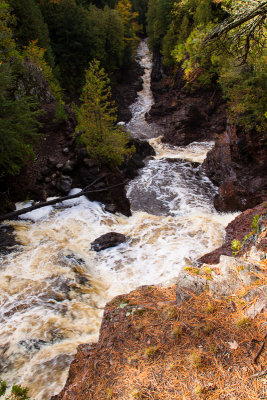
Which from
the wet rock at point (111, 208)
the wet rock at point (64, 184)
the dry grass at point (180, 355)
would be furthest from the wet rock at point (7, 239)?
the dry grass at point (180, 355)

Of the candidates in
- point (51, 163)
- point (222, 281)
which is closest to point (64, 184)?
point (51, 163)

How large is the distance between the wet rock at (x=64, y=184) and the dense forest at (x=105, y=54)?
6.10 feet

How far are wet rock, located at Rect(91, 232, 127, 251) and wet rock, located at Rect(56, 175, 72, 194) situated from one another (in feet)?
11.2

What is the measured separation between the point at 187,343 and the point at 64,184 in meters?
9.40

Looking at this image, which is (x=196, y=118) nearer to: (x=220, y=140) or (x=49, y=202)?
Result: (x=220, y=140)

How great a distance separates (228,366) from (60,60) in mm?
31024

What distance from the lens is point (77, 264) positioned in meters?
7.39

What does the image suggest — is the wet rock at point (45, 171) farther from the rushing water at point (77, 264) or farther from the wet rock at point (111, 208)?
the wet rock at point (111, 208)

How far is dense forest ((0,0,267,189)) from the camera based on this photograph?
525 centimetres

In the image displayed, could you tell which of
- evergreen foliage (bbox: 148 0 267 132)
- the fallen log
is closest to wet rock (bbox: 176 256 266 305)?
evergreen foliage (bbox: 148 0 267 132)

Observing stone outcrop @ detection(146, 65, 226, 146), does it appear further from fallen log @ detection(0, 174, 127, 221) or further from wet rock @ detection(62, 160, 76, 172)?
wet rock @ detection(62, 160, 76, 172)

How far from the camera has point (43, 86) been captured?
1474 cm

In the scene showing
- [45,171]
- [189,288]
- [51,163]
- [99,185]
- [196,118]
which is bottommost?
[189,288]

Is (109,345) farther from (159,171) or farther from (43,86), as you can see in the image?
(43,86)
